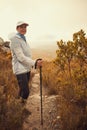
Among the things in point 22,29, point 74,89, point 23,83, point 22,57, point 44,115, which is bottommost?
point 44,115

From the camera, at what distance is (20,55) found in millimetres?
6324

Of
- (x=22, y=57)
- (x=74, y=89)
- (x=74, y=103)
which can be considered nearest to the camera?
(x=22, y=57)

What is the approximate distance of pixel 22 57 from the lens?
6.31 meters

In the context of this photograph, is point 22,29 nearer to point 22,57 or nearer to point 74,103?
point 22,57

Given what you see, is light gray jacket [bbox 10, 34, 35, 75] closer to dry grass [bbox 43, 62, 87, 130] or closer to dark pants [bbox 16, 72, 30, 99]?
dark pants [bbox 16, 72, 30, 99]

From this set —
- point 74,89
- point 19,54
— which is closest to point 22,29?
point 19,54

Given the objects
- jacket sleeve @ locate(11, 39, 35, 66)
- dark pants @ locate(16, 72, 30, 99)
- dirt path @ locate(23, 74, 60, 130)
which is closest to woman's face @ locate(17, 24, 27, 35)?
jacket sleeve @ locate(11, 39, 35, 66)

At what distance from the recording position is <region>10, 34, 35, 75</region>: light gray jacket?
249 inches

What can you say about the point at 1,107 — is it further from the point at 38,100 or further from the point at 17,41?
the point at 38,100

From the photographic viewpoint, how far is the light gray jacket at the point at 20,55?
6332mm

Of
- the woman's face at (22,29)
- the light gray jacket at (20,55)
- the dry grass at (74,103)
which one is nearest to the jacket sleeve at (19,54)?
the light gray jacket at (20,55)

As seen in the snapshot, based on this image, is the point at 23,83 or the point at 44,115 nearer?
the point at 23,83

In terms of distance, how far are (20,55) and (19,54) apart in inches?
1.1

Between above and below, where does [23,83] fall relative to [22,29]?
below
